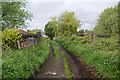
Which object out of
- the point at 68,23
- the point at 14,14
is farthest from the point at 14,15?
the point at 68,23

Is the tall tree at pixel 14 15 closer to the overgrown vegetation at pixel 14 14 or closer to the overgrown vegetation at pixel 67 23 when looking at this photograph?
the overgrown vegetation at pixel 14 14

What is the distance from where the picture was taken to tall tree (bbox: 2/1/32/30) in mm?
8274

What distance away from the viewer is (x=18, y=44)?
6867 millimetres

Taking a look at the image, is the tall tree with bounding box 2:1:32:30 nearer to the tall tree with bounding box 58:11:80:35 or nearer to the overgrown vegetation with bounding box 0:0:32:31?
the overgrown vegetation with bounding box 0:0:32:31

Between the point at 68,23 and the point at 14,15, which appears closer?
the point at 14,15

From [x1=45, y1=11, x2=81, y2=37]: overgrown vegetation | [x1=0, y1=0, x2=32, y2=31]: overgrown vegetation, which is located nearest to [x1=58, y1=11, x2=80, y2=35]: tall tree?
[x1=45, y1=11, x2=81, y2=37]: overgrown vegetation

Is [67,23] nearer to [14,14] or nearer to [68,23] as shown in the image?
[68,23]

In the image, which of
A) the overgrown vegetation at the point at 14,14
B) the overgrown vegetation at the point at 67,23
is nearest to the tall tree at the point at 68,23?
the overgrown vegetation at the point at 67,23

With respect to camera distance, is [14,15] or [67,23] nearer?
[14,15]

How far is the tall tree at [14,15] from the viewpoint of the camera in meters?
8.27

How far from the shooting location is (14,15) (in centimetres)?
905

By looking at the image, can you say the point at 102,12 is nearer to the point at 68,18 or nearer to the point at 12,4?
the point at 68,18

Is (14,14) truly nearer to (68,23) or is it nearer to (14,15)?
(14,15)

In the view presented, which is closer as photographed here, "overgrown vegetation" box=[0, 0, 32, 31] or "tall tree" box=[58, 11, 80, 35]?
"overgrown vegetation" box=[0, 0, 32, 31]
